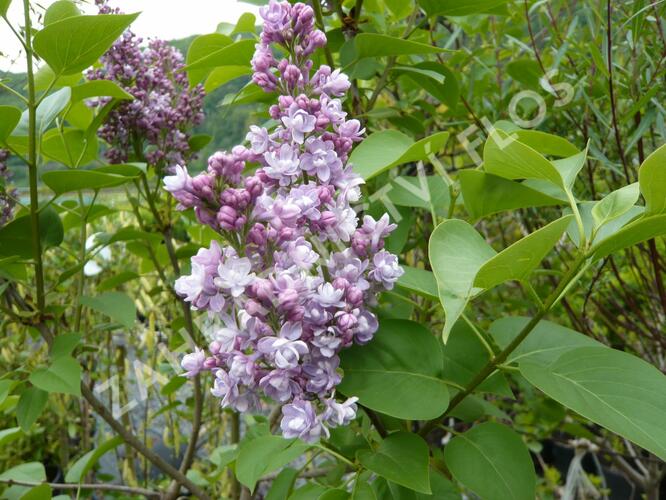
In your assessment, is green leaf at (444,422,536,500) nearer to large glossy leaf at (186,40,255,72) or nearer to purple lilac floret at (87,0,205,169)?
large glossy leaf at (186,40,255,72)

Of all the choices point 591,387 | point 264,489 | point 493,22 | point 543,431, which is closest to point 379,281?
point 591,387

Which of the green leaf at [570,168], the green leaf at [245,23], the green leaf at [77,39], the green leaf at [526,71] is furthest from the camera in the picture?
the green leaf at [526,71]

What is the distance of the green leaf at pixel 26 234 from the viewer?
71 cm

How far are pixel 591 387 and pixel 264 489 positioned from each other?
169cm

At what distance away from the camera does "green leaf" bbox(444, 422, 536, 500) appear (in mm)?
480

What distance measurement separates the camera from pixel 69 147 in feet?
2.80

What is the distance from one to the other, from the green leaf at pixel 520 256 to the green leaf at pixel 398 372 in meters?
0.13

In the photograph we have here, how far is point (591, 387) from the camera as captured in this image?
43cm

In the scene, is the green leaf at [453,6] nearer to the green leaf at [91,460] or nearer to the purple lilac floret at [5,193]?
the purple lilac floret at [5,193]

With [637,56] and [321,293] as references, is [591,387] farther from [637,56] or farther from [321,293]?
[637,56]

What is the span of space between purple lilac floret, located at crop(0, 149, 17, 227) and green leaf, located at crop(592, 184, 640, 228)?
63cm

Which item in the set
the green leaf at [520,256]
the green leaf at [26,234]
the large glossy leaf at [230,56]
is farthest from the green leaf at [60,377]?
the green leaf at [520,256]

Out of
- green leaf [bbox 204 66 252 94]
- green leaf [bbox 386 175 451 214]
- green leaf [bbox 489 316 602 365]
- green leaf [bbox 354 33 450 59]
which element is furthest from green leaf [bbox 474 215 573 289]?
green leaf [bbox 204 66 252 94]

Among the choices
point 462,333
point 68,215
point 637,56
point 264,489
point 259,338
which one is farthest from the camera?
point 264,489
